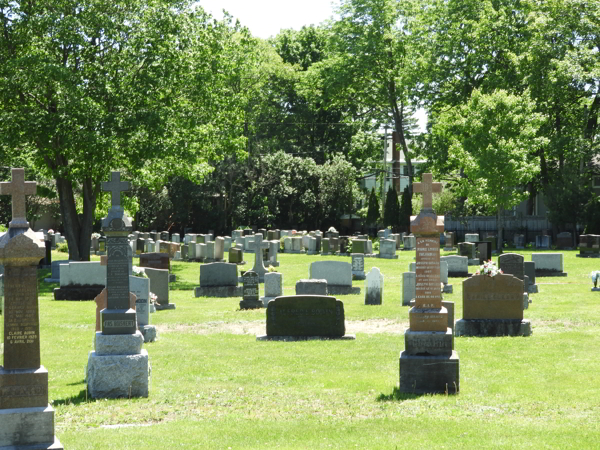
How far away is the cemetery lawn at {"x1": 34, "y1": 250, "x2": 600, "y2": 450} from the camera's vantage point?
27.9ft

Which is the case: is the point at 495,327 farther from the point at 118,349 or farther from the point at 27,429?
the point at 27,429

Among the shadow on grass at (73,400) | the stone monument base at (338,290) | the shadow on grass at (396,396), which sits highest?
the stone monument base at (338,290)

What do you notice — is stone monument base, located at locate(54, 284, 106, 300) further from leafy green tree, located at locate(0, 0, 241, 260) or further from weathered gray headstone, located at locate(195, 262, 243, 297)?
leafy green tree, located at locate(0, 0, 241, 260)

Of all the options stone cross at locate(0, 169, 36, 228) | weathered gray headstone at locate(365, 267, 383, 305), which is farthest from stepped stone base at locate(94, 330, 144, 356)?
weathered gray headstone at locate(365, 267, 383, 305)

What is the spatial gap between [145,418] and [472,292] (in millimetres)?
7851

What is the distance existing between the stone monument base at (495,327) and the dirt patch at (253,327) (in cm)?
165

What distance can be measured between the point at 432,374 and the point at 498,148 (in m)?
32.9

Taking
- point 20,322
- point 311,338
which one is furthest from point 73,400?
point 311,338

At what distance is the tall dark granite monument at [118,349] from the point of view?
11.0 m

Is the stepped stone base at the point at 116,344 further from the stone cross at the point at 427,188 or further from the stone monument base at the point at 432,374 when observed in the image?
the stone cross at the point at 427,188

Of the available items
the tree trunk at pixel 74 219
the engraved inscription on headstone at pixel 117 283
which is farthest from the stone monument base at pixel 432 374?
the tree trunk at pixel 74 219

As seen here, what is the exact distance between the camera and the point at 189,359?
13820mm

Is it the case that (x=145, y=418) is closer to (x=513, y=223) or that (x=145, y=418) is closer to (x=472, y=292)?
(x=472, y=292)

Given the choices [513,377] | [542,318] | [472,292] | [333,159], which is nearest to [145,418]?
[513,377]
